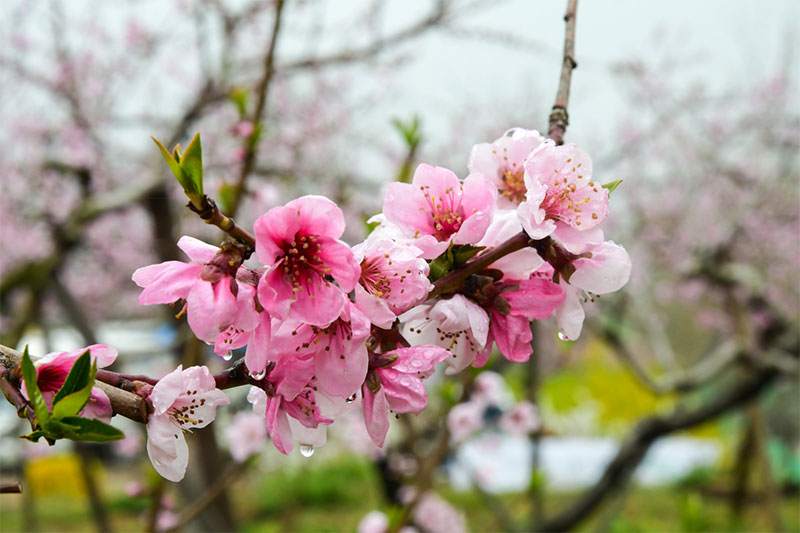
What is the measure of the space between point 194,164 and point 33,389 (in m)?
0.20

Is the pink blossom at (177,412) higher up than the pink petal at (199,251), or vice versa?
the pink petal at (199,251)

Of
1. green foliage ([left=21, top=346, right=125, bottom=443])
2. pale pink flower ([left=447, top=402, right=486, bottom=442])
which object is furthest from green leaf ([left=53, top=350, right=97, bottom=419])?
pale pink flower ([left=447, top=402, right=486, bottom=442])

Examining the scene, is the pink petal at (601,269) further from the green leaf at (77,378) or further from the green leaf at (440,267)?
the green leaf at (77,378)

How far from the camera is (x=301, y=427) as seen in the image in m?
0.62

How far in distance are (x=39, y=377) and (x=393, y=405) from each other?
0.29 metres

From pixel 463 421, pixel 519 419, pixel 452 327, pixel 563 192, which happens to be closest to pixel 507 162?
pixel 563 192

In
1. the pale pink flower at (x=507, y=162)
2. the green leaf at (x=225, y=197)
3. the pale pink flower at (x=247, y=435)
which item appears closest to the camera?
the pale pink flower at (x=507, y=162)

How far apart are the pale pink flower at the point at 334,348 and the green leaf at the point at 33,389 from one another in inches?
6.7

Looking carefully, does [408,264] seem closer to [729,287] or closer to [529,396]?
[529,396]

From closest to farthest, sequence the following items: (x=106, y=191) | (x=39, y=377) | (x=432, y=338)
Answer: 1. (x=39, y=377)
2. (x=432, y=338)
3. (x=106, y=191)

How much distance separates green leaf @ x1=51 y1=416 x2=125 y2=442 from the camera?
1.54ft

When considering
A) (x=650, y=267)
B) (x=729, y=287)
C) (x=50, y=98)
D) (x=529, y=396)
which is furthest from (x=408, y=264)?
(x=650, y=267)

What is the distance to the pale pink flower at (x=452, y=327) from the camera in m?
0.59

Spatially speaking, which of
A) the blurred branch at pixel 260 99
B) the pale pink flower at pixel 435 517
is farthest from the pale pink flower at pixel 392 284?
the pale pink flower at pixel 435 517
